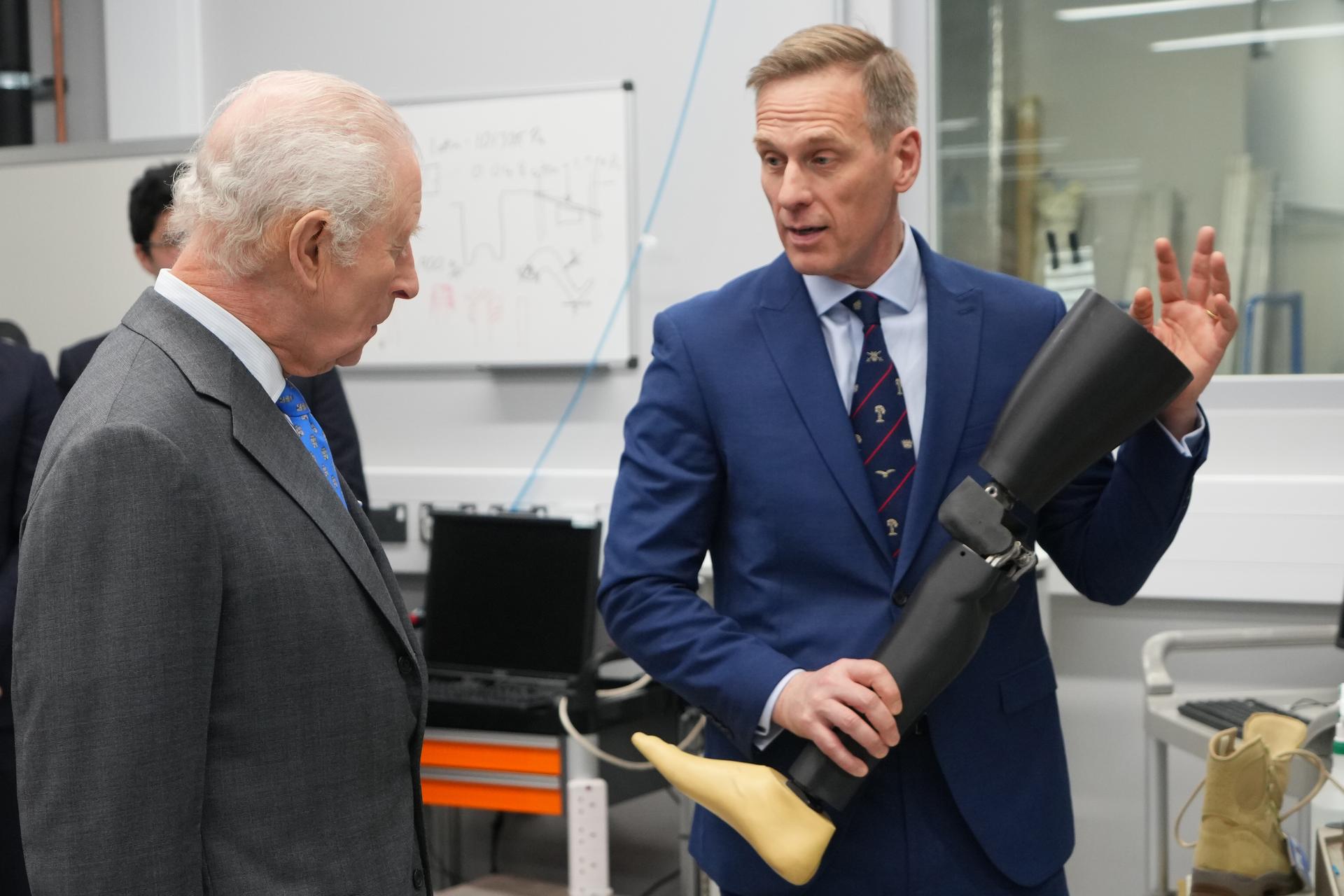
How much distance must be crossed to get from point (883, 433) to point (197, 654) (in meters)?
0.71

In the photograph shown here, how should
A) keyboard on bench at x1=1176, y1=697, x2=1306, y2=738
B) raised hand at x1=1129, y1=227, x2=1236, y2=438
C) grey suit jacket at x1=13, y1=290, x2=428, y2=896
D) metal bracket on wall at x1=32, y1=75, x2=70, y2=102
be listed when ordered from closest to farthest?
grey suit jacket at x1=13, y1=290, x2=428, y2=896 < raised hand at x1=1129, y1=227, x2=1236, y2=438 < keyboard on bench at x1=1176, y1=697, x2=1306, y2=738 < metal bracket on wall at x1=32, y1=75, x2=70, y2=102

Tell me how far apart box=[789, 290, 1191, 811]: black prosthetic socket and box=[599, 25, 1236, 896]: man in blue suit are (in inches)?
2.6

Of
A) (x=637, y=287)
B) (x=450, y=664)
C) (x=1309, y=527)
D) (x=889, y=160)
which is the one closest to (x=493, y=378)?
(x=637, y=287)

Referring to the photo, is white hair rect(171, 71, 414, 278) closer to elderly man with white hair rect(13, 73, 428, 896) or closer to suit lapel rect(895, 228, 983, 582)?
elderly man with white hair rect(13, 73, 428, 896)

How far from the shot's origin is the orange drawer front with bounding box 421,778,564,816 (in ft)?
9.17

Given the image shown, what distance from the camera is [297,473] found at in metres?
0.97

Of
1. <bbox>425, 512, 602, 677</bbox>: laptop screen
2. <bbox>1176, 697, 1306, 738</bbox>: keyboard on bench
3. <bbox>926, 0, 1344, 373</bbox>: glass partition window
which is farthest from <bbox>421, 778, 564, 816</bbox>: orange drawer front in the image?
<bbox>926, 0, 1344, 373</bbox>: glass partition window

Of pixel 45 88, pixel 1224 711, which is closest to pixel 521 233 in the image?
pixel 45 88

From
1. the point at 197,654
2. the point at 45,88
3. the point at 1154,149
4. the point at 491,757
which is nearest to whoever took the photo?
the point at 197,654

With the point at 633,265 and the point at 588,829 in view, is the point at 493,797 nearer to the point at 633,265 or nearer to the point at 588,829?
the point at 588,829

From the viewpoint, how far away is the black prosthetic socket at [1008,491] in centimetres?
114

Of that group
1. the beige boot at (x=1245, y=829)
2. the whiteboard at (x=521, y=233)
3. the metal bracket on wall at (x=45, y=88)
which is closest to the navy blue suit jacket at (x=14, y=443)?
the whiteboard at (x=521, y=233)

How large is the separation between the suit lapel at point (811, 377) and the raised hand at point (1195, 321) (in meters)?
0.30

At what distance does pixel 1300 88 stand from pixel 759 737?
2.35 m
